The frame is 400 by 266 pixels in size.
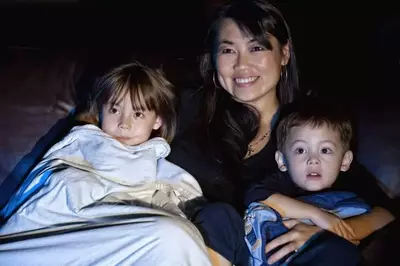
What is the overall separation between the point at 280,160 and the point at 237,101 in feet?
0.92

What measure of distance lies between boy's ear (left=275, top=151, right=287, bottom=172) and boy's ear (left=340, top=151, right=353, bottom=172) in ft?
0.51

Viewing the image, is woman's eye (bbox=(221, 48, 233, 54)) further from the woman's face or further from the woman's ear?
the woman's ear

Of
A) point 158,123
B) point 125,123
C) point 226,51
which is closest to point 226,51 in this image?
point 226,51

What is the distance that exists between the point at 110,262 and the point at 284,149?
23.1 inches

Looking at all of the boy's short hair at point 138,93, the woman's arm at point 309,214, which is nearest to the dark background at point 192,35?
the boy's short hair at point 138,93

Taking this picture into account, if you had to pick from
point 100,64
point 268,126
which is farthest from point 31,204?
point 268,126

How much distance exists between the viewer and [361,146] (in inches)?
67.1

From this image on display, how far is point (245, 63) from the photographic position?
171 centimetres

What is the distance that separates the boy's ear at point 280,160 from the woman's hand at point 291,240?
9.2 inches

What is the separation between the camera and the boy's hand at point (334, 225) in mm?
1402

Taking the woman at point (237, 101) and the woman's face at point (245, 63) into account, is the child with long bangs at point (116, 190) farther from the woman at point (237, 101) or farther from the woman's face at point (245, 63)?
the woman's face at point (245, 63)

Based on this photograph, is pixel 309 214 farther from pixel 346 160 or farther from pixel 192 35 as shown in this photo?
pixel 192 35

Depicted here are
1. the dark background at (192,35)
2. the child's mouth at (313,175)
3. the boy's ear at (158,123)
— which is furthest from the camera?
the dark background at (192,35)

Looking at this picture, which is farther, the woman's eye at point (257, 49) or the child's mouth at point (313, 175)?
the woman's eye at point (257, 49)
